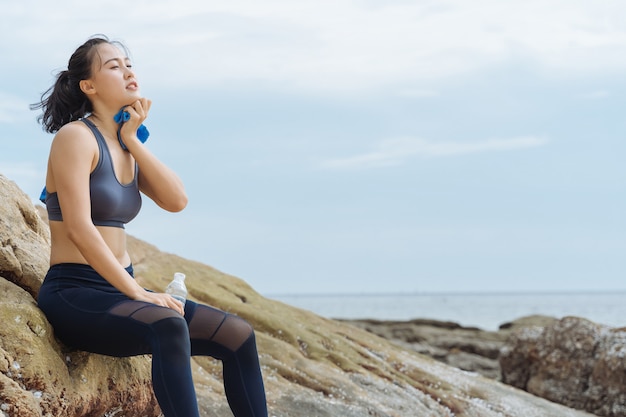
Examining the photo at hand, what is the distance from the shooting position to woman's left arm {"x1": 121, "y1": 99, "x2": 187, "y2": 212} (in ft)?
16.1

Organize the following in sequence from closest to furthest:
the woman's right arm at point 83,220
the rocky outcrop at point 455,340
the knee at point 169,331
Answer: the knee at point 169,331 → the woman's right arm at point 83,220 → the rocky outcrop at point 455,340

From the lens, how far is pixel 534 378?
11938 mm

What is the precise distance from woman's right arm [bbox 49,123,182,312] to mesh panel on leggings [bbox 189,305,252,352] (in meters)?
0.25

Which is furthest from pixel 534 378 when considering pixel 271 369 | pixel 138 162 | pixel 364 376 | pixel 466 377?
pixel 138 162

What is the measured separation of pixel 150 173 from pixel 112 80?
0.59 metres

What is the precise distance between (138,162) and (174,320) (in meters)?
1.11

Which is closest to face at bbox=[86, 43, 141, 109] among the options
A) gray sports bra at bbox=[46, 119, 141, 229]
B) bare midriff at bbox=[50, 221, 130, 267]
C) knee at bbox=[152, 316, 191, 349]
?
gray sports bra at bbox=[46, 119, 141, 229]

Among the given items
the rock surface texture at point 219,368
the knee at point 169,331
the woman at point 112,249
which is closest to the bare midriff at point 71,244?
the woman at point 112,249

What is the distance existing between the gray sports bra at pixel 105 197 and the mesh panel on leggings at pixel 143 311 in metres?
0.59

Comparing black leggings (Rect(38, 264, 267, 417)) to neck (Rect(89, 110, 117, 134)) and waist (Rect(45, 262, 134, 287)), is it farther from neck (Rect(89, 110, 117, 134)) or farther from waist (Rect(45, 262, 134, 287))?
neck (Rect(89, 110, 117, 134))

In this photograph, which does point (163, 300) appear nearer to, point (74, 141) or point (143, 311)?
point (143, 311)

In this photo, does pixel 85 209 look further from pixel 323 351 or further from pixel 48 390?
pixel 323 351

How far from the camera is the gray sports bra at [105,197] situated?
15.4 feet

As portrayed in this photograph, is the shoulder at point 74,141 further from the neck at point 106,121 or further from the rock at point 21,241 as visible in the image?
the rock at point 21,241
